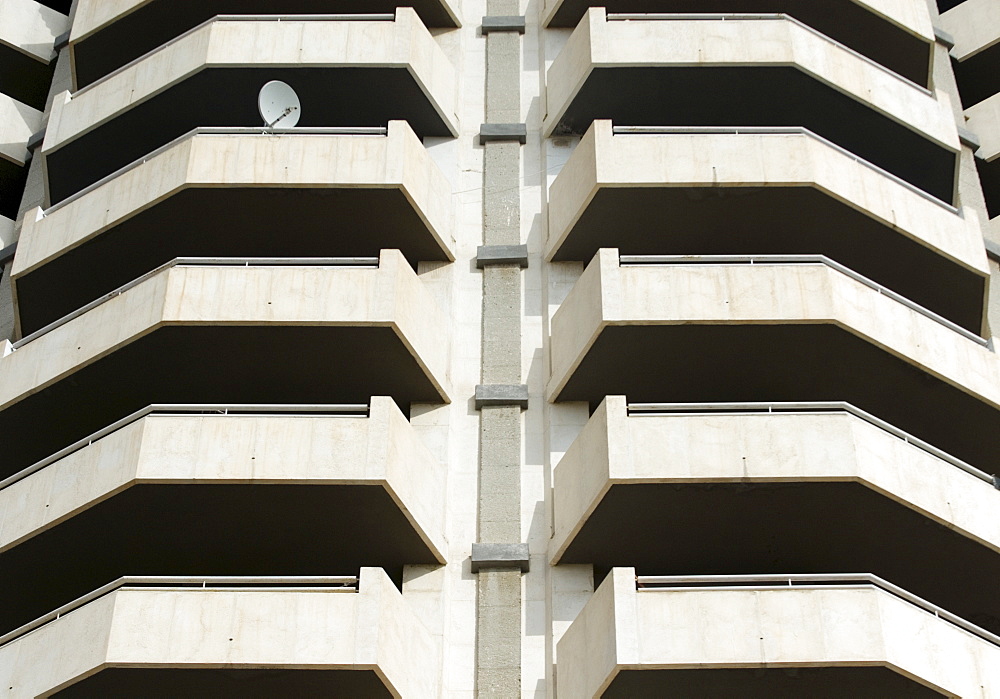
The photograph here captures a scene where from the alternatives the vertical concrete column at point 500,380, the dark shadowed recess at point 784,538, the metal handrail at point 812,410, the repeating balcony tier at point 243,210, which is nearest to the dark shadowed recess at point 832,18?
the vertical concrete column at point 500,380

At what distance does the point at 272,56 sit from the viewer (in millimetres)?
25312

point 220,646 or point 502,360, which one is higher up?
point 502,360

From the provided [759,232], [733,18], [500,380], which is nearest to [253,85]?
[500,380]

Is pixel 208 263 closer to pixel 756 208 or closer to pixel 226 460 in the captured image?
pixel 226 460

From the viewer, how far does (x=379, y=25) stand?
2567 cm

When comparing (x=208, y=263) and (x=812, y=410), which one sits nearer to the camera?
(x=812, y=410)

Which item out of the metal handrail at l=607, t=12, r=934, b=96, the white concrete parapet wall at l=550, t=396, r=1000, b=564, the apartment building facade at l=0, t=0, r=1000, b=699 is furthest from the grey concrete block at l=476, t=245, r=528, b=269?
the metal handrail at l=607, t=12, r=934, b=96

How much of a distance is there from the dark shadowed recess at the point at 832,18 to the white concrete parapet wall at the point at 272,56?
3.12 meters

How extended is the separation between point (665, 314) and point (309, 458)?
214 inches

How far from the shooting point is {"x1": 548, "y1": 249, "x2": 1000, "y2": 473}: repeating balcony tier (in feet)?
69.0

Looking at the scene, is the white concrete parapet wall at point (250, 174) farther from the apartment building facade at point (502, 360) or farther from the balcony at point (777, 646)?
the balcony at point (777, 646)

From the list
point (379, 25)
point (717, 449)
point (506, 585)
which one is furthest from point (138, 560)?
point (379, 25)

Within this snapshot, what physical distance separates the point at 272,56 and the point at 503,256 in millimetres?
5545

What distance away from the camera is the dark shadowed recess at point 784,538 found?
19.3 m
